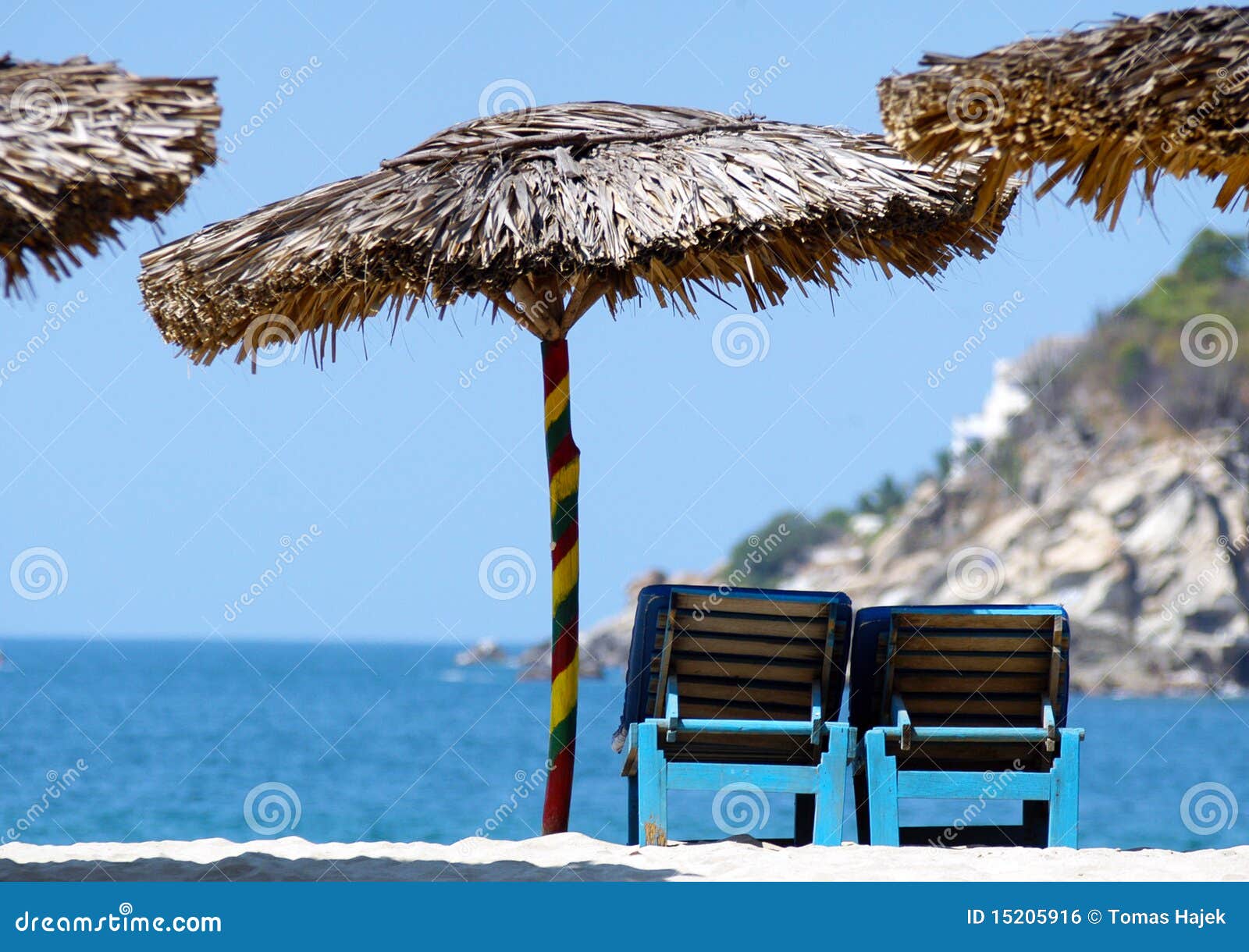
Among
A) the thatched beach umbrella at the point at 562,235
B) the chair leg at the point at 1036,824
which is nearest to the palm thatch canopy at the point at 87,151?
the thatched beach umbrella at the point at 562,235

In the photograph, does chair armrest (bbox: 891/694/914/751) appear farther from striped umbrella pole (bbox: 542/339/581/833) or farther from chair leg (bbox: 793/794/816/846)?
striped umbrella pole (bbox: 542/339/581/833)

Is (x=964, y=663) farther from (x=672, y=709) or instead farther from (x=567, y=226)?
(x=567, y=226)

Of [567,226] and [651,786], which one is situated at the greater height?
[567,226]

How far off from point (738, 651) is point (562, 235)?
5.41 feet

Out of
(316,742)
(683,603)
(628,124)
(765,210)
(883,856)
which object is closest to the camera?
(883,856)

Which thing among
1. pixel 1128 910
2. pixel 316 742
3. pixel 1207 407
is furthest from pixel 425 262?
pixel 1207 407

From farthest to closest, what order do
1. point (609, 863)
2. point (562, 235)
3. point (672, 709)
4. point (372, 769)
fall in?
point (372, 769)
point (672, 709)
point (562, 235)
point (609, 863)

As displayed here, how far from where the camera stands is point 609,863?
4.56 metres

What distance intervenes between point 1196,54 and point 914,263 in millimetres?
2117

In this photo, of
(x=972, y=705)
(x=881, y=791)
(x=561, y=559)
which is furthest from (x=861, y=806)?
(x=561, y=559)

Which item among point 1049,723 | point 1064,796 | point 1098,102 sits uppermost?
point 1098,102

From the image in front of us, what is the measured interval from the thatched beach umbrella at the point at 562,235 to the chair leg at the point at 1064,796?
5.85ft

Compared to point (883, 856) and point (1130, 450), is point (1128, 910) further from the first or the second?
point (1130, 450)

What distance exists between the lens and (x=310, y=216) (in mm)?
5207
